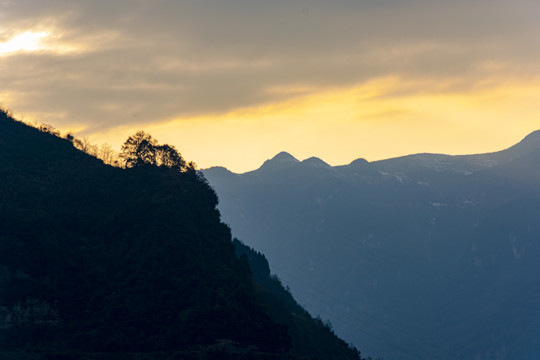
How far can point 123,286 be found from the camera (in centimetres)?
17188

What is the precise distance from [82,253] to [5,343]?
42.9 metres

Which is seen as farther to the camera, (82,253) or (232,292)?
(82,253)

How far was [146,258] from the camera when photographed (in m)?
176

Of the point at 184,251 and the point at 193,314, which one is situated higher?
the point at 184,251

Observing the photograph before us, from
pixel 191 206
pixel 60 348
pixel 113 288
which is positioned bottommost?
pixel 60 348

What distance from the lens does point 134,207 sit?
196m

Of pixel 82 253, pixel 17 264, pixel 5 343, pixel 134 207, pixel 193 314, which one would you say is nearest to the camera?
pixel 5 343

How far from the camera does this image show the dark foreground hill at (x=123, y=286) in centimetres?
15012

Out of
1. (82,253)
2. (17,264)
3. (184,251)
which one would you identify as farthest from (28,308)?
(184,251)

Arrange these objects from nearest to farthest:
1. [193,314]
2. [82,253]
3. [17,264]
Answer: [193,314] → [17,264] → [82,253]

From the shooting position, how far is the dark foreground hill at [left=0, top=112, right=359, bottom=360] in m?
150

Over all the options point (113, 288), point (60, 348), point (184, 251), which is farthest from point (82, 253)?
point (60, 348)

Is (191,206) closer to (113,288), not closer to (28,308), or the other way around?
(113,288)

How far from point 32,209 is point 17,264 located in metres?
24.2
